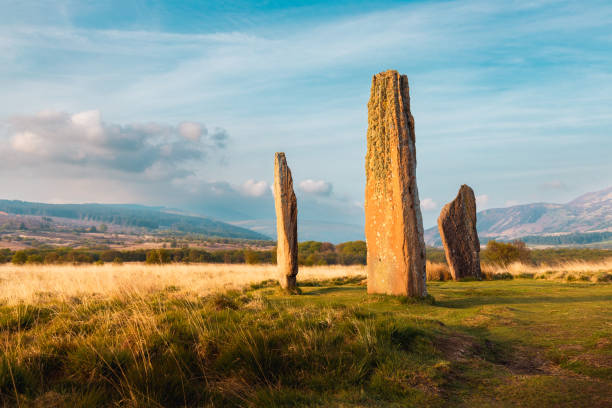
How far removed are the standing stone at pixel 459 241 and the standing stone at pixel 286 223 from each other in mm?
8377

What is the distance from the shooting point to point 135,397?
4.05m

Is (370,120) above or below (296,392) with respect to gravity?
above

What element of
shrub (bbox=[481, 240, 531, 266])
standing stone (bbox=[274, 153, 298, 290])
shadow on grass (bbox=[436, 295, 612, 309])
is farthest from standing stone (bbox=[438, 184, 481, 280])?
shrub (bbox=[481, 240, 531, 266])

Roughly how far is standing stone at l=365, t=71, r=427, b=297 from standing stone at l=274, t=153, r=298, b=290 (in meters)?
2.57

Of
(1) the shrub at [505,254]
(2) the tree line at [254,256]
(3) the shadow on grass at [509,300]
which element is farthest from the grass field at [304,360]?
(1) the shrub at [505,254]

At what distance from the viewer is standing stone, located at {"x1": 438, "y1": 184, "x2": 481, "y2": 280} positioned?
58.7ft

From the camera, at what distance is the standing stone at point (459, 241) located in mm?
17906

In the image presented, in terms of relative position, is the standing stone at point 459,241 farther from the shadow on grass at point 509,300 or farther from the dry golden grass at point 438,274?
the shadow on grass at point 509,300

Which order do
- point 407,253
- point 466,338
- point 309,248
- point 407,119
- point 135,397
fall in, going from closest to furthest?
point 135,397, point 466,338, point 407,253, point 407,119, point 309,248

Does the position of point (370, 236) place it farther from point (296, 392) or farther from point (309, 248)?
point (309, 248)

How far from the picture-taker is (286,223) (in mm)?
12359

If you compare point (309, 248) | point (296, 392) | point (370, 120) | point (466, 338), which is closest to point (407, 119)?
point (370, 120)

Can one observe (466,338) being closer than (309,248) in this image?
Yes

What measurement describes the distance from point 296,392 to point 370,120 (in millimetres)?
8322
